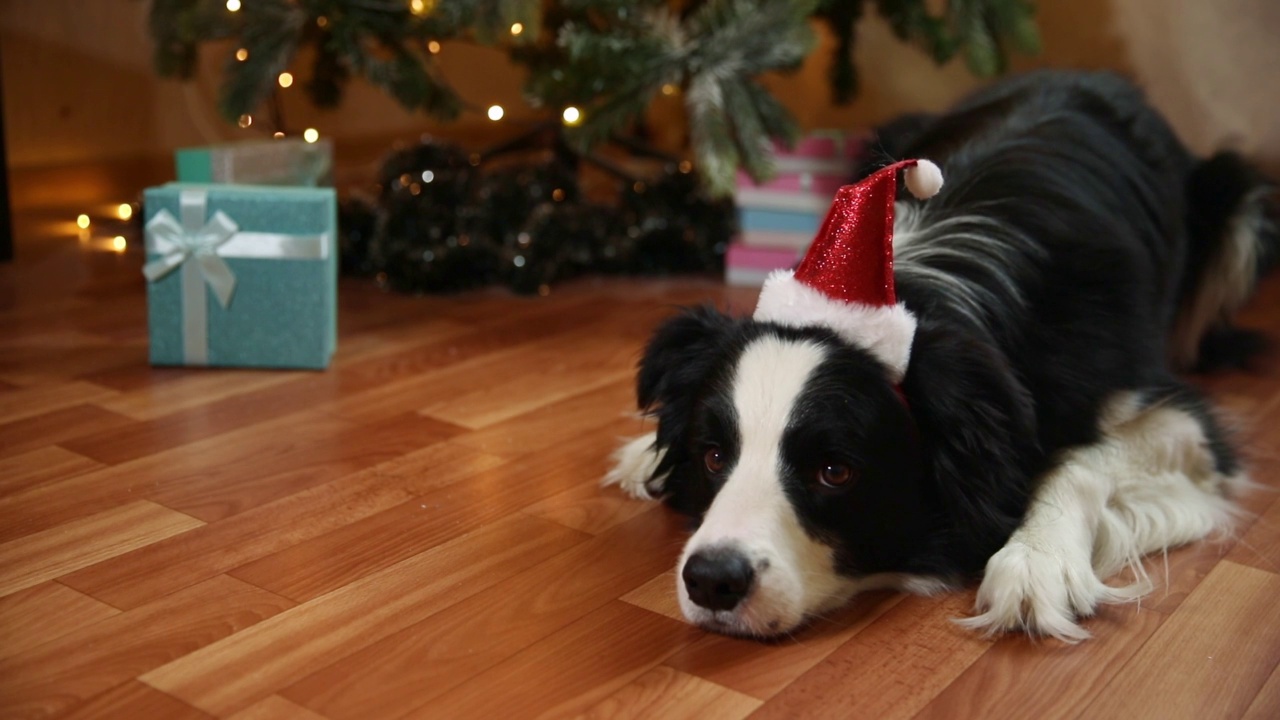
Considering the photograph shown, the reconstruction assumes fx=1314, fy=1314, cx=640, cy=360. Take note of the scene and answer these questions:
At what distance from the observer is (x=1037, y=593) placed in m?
1.41

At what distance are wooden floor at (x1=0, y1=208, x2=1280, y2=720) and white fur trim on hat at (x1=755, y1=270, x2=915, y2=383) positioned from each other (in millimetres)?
283

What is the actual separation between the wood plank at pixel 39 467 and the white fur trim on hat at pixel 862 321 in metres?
1.00

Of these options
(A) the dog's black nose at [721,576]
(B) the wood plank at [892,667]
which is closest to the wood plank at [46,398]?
(A) the dog's black nose at [721,576]

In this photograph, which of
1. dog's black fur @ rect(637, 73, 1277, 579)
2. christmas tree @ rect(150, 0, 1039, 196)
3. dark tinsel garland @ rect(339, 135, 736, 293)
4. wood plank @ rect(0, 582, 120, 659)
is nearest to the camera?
wood plank @ rect(0, 582, 120, 659)

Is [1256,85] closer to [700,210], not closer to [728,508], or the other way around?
[700,210]

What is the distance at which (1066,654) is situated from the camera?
1355 millimetres

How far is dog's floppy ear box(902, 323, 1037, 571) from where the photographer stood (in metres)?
1.47

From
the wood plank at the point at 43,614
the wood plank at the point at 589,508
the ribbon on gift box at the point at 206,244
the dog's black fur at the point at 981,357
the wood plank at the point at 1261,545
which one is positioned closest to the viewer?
the wood plank at the point at 43,614

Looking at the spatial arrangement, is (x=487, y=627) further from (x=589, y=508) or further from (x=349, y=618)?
(x=589, y=508)

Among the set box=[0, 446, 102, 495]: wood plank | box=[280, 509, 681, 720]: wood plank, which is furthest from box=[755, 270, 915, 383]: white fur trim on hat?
box=[0, 446, 102, 495]: wood plank

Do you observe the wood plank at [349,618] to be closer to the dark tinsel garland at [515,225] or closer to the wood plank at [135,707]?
the wood plank at [135,707]

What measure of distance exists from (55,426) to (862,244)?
49.3 inches

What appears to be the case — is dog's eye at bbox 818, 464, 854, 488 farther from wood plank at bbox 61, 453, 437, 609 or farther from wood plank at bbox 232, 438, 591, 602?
wood plank at bbox 61, 453, 437, 609

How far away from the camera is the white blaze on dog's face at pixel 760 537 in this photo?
1.34 m
